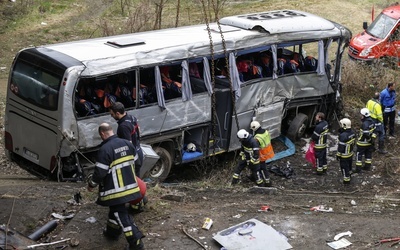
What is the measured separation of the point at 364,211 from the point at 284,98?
411 cm

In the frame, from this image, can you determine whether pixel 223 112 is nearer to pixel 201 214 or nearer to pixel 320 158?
pixel 320 158

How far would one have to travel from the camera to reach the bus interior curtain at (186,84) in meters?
10.9

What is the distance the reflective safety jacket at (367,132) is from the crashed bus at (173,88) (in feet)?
5.04

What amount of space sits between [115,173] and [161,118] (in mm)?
3841

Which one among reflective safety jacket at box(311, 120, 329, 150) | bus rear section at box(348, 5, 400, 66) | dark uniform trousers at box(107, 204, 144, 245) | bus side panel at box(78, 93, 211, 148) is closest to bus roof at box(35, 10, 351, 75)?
bus side panel at box(78, 93, 211, 148)

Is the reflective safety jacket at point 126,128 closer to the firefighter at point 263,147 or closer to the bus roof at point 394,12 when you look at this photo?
the firefighter at point 263,147

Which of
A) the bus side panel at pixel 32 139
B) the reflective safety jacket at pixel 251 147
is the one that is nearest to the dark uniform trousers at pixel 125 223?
the bus side panel at pixel 32 139

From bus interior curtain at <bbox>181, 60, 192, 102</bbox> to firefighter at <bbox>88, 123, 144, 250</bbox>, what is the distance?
402 cm

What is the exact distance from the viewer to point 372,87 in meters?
15.6

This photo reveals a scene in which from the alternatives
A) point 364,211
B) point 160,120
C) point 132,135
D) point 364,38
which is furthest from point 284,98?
point 364,38

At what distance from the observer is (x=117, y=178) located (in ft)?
22.6

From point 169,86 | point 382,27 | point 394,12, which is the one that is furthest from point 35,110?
point 394,12

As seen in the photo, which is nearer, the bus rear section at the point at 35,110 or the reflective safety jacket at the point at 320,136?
the bus rear section at the point at 35,110

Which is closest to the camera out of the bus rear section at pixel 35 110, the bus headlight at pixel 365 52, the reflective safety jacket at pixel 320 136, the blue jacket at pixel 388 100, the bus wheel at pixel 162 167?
the bus rear section at pixel 35 110
